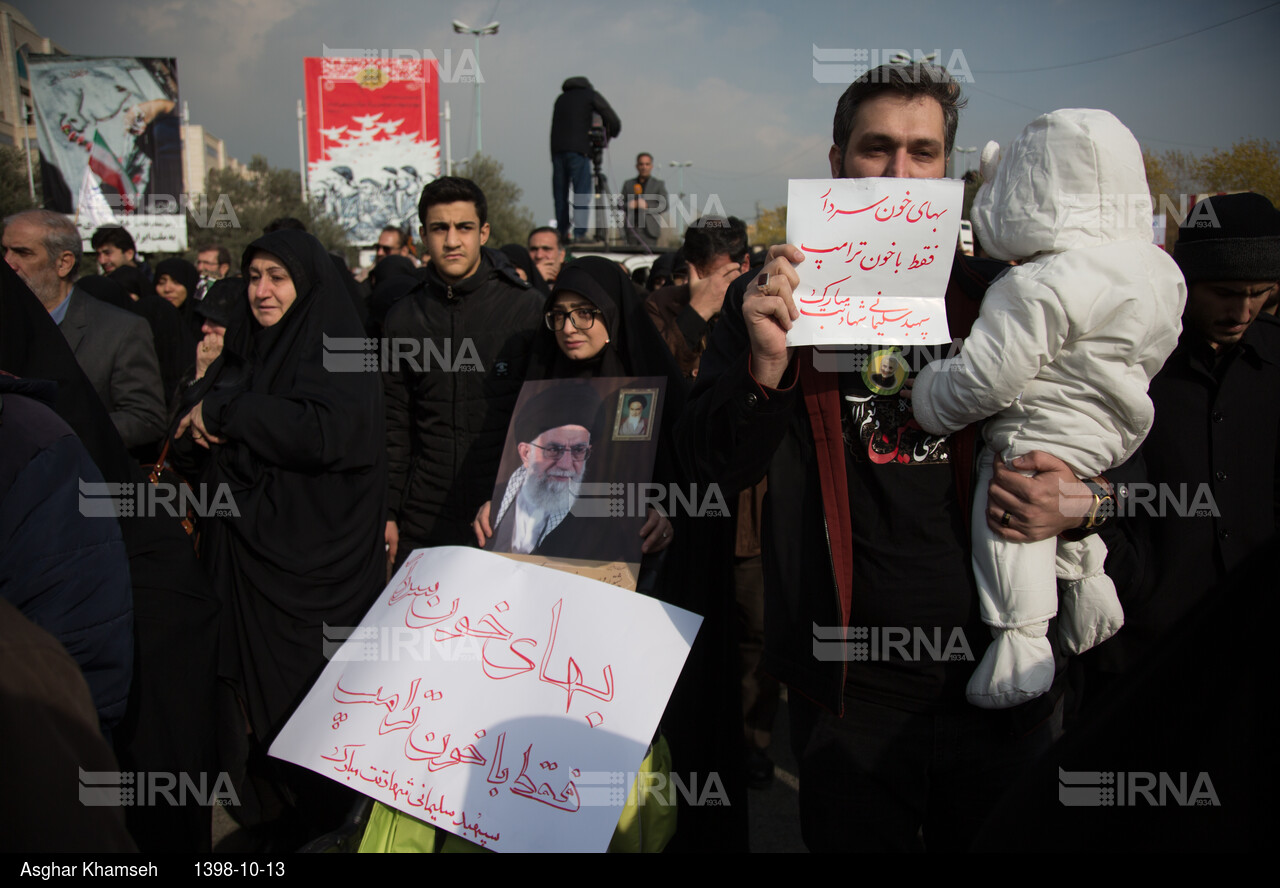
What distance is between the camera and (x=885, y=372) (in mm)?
1485

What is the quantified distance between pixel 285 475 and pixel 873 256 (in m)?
2.28

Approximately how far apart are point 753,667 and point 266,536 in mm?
2051

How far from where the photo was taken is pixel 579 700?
150 centimetres

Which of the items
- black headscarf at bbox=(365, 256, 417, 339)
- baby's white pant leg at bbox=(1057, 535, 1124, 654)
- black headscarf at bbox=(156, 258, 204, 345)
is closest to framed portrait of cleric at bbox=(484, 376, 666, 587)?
baby's white pant leg at bbox=(1057, 535, 1124, 654)

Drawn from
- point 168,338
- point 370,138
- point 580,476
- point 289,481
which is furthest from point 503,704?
point 370,138

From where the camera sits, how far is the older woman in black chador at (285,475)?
9.03ft

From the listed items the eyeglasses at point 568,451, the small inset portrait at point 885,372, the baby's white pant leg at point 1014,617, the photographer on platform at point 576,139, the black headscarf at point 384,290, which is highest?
the photographer on platform at point 576,139

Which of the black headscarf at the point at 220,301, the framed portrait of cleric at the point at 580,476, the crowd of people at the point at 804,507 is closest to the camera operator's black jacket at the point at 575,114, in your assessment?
the black headscarf at the point at 220,301

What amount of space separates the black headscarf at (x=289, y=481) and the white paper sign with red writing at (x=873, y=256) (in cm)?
198

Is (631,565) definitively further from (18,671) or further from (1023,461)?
(18,671)

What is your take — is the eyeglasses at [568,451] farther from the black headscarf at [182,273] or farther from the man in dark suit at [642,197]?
the man in dark suit at [642,197]

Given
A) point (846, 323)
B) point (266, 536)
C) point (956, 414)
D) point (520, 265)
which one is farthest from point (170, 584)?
point (520, 265)

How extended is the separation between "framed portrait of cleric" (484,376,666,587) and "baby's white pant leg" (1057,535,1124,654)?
0.90 m

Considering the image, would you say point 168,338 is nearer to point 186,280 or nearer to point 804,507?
point 186,280
